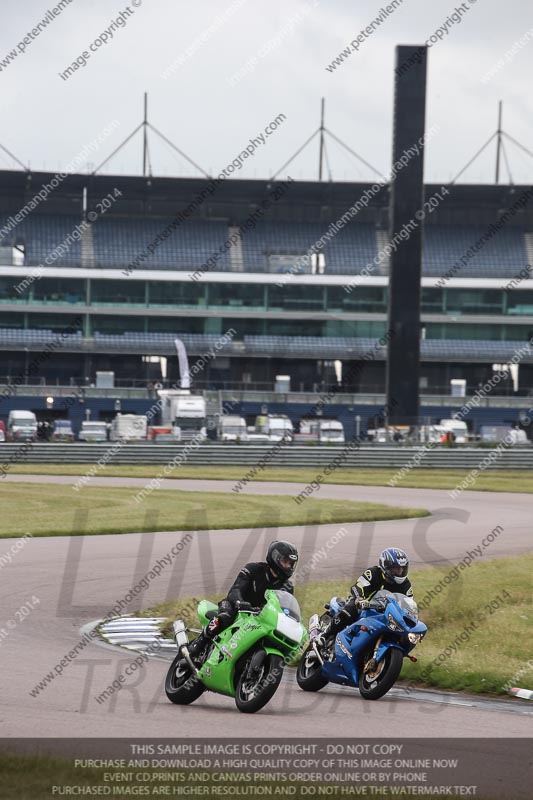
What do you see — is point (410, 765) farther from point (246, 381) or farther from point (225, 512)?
point (246, 381)

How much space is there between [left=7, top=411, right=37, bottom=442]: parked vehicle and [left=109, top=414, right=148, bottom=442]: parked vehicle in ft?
13.9

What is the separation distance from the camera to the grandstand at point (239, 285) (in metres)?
82.5

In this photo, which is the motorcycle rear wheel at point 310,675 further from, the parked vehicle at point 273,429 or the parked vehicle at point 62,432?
the parked vehicle at point 273,429

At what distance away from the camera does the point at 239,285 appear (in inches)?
3312

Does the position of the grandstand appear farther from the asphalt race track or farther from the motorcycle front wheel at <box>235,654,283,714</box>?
the motorcycle front wheel at <box>235,654,283,714</box>

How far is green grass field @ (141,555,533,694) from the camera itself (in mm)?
11609

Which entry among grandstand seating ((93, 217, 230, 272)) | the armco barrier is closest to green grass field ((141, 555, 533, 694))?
the armco barrier

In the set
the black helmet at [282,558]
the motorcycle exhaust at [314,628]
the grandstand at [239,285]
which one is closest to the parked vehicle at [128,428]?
the grandstand at [239,285]

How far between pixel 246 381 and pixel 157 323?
761 centimetres

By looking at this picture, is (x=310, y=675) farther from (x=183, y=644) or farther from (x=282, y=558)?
(x=282, y=558)

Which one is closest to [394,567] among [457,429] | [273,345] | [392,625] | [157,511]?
[392,625]

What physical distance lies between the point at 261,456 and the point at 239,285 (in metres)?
34.7

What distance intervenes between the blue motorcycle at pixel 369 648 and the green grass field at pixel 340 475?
29134mm

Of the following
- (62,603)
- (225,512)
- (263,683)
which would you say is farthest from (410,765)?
(225,512)
